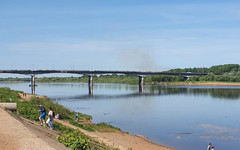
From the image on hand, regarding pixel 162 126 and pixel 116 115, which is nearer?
pixel 162 126

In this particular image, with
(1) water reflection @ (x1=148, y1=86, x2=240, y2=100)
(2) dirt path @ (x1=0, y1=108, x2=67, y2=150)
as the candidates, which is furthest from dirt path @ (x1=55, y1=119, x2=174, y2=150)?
(1) water reflection @ (x1=148, y1=86, x2=240, y2=100)

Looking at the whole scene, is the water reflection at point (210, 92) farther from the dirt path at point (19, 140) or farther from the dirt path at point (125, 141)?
the dirt path at point (19, 140)

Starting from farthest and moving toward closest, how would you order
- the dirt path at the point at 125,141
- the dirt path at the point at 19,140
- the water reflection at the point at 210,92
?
the water reflection at the point at 210,92 → the dirt path at the point at 125,141 → the dirt path at the point at 19,140

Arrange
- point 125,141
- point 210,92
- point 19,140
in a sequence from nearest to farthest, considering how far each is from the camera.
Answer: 1. point 19,140
2. point 125,141
3. point 210,92

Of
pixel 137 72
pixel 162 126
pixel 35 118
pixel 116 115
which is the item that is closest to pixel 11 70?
pixel 137 72

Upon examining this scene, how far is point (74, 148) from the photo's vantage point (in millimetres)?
16500

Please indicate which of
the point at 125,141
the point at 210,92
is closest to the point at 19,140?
the point at 125,141

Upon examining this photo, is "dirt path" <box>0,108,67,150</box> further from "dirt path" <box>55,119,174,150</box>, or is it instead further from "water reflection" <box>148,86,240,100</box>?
"water reflection" <box>148,86,240,100</box>

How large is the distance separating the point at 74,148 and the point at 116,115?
1516 inches

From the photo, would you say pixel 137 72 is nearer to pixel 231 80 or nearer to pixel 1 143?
pixel 231 80

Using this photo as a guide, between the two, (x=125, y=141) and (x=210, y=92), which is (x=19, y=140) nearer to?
(x=125, y=141)

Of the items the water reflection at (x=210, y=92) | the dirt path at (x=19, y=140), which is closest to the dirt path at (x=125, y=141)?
the dirt path at (x=19, y=140)

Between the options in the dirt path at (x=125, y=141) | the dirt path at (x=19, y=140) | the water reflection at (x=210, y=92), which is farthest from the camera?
the water reflection at (x=210, y=92)

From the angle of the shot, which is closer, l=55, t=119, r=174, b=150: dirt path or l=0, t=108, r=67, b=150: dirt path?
l=0, t=108, r=67, b=150: dirt path
